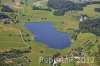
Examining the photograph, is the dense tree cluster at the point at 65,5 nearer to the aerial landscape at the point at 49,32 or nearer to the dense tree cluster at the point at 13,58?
the aerial landscape at the point at 49,32

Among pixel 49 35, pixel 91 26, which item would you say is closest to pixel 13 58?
pixel 49 35

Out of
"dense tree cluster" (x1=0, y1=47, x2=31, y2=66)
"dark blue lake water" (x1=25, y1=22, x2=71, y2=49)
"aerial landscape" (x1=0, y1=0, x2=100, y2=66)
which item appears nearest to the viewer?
"dense tree cluster" (x1=0, y1=47, x2=31, y2=66)

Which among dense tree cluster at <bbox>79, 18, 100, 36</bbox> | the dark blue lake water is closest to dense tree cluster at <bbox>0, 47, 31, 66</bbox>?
the dark blue lake water

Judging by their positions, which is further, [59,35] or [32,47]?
[59,35]

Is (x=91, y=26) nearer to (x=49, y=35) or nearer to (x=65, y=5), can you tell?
(x=49, y=35)

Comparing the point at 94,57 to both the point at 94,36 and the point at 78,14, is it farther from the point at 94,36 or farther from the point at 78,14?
the point at 78,14

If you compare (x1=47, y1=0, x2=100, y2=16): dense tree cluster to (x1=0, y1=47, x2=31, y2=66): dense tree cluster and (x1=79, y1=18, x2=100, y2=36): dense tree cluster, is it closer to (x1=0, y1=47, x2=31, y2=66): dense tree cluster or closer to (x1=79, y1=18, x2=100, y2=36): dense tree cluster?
(x1=79, y1=18, x2=100, y2=36): dense tree cluster

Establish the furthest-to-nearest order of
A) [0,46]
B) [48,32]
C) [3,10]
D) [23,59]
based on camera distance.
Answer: [3,10] → [48,32] → [0,46] → [23,59]

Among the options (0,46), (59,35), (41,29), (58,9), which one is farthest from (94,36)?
(58,9)
